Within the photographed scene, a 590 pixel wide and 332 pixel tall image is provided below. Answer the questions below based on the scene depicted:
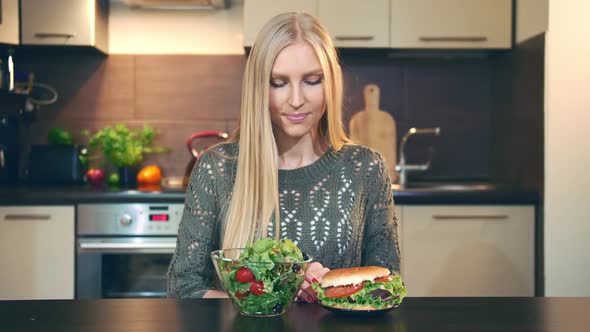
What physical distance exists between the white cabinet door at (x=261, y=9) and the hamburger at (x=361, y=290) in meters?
2.09

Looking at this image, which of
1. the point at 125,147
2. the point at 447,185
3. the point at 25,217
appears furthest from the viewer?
the point at 447,185

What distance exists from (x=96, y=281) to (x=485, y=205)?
159 cm

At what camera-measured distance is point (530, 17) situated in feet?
9.69

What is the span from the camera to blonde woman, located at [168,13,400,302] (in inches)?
59.5

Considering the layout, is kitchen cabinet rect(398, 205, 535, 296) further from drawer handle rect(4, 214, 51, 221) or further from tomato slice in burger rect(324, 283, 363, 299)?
tomato slice in burger rect(324, 283, 363, 299)

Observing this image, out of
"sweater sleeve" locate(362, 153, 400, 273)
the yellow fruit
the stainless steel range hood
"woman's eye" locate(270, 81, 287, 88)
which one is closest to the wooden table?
"sweater sleeve" locate(362, 153, 400, 273)

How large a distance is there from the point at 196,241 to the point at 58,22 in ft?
6.16

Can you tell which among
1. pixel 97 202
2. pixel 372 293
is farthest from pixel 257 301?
pixel 97 202

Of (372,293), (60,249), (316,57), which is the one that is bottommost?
(60,249)

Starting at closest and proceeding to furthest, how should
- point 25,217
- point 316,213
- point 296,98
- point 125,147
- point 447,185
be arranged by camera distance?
point 296,98 < point 316,213 < point 25,217 < point 125,147 < point 447,185

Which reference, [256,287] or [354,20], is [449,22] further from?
[256,287]

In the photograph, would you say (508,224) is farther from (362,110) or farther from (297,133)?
(297,133)

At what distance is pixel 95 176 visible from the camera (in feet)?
10.5

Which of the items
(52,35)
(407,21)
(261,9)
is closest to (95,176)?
(52,35)
